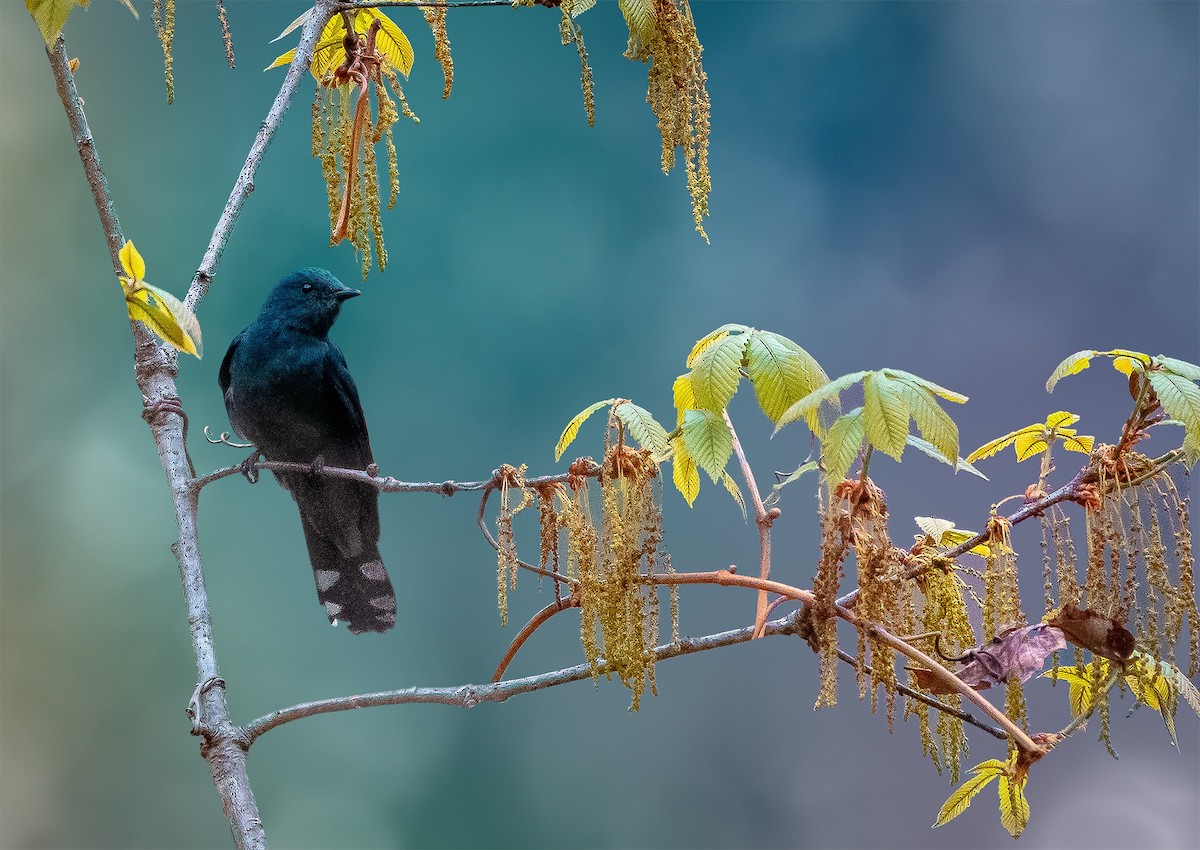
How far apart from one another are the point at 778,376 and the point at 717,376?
0.26 ft

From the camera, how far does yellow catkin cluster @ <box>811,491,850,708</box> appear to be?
1267mm

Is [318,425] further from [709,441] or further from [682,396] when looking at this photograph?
[709,441]

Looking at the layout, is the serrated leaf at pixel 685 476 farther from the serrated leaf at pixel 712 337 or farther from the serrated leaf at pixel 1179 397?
the serrated leaf at pixel 1179 397

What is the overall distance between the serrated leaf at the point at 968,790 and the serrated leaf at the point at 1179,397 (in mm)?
570

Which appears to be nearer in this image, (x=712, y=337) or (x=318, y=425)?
(x=712, y=337)

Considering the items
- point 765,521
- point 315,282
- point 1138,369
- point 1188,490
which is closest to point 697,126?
point 765,521

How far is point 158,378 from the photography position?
6.43ft

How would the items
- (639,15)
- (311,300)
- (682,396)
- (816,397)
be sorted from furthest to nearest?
(311,300), (682,396), (639,15), (816,397)

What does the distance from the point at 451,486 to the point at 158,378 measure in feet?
2.52

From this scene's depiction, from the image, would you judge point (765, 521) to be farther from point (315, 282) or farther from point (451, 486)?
point (315, 282)

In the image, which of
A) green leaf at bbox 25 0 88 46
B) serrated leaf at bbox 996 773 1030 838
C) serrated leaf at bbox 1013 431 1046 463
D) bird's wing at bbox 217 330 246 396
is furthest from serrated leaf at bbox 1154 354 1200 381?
bird's wing at bbox 217 330 246 396

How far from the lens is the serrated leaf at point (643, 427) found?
4.46 feet

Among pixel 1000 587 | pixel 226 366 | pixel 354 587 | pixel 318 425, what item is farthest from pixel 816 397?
pixel 226 366

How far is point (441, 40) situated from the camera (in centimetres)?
163
